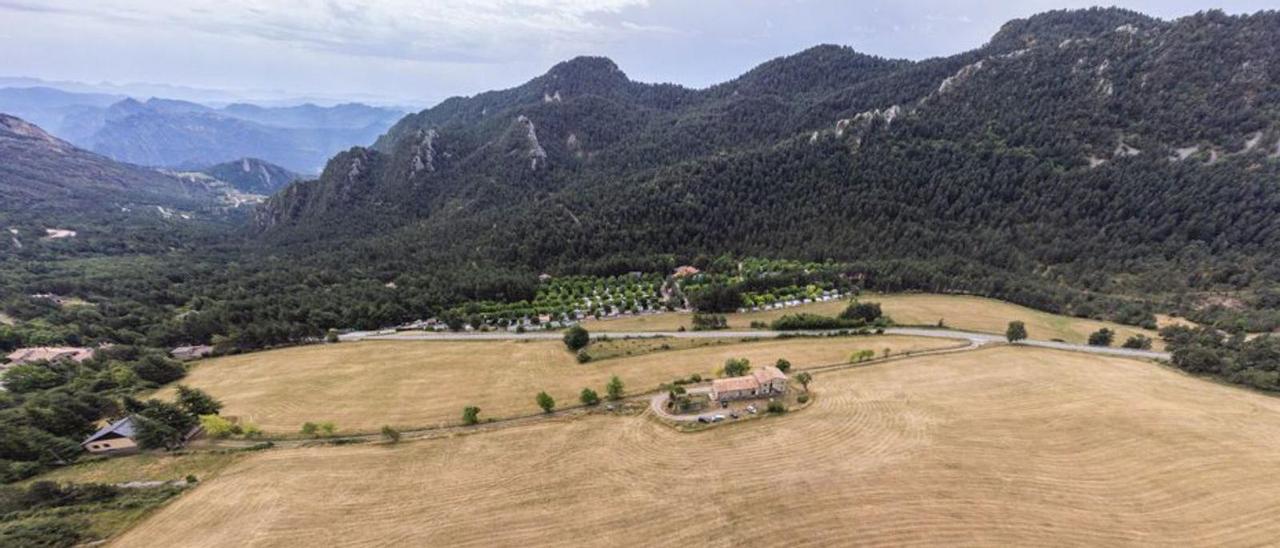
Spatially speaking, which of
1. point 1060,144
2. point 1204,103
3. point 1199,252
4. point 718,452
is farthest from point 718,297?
point 1204,103

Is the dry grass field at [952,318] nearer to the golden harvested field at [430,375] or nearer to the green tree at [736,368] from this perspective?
the golden harvested field at [430,375]

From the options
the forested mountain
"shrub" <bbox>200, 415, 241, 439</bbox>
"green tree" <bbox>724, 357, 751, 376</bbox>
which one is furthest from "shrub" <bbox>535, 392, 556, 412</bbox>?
the forested mountain

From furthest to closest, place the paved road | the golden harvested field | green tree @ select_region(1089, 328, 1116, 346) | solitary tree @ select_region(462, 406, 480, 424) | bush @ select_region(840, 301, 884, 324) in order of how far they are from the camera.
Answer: bush @ select_region(840, 301, 884, 324) → green tree @ select_region(1089, 328, 1116, 346) → the paved road → the golden harvested field → solitary tree @ select_region(462, 406, 480, 424)

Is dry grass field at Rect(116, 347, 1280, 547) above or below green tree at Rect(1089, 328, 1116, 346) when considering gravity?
below

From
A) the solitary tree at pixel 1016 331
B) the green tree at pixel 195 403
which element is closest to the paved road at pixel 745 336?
the solitary tree at pixel 1016 331

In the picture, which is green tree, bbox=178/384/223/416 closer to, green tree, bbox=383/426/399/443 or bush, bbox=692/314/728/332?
green tree, bbox=383/426/399/443

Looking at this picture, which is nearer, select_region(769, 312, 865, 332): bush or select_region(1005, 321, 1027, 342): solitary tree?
select_region(1005, 321, 1027, 342): solitary tree
